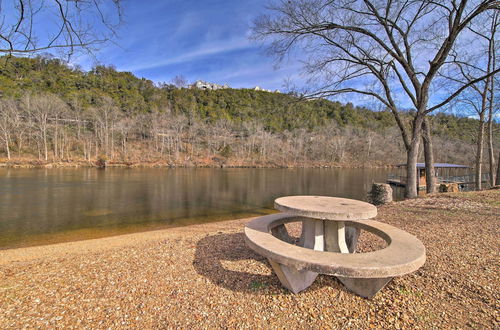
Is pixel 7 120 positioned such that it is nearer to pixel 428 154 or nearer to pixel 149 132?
pixel 149 132

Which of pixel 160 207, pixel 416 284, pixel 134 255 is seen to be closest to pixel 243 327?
pixel 416 284

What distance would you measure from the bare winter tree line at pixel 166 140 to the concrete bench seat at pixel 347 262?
128 feet

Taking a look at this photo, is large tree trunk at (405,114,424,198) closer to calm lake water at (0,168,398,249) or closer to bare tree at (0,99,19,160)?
calm lake water at (0,168,398,249)

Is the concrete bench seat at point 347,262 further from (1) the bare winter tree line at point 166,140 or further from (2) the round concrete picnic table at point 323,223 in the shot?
(1) the bare winter tree line at point 166,140

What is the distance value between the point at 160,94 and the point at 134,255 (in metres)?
84.7

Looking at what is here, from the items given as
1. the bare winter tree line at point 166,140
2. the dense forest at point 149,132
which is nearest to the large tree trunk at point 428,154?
the dense forest at point 149,132

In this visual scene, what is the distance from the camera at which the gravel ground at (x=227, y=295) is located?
7.91ft

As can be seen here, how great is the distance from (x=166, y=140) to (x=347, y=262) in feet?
195

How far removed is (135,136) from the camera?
55.7m

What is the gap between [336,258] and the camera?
2.60 meters

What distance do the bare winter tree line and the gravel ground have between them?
38.5 metres

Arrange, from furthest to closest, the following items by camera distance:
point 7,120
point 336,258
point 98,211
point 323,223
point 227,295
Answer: point 7,120 → point 98,211 → point 323,223 → point 227,295 → point 336,258

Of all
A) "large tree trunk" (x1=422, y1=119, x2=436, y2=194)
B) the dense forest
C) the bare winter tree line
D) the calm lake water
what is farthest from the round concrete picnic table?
the bare winter tree line

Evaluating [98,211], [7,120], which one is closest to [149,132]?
[7,120]
